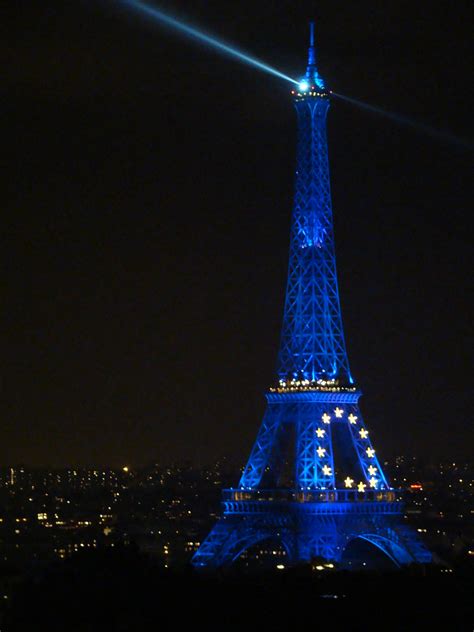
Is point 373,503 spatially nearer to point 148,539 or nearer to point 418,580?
point 418,580

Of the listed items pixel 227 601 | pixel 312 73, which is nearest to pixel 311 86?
pixel 312 73

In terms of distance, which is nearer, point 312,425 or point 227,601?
point 227,601

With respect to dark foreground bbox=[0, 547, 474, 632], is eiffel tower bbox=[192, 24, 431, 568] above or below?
above

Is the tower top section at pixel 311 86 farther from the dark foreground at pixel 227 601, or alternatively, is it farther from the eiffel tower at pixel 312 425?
the dark foreground at pixel 227 601

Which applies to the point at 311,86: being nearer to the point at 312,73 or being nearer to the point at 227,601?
the point at 312,73

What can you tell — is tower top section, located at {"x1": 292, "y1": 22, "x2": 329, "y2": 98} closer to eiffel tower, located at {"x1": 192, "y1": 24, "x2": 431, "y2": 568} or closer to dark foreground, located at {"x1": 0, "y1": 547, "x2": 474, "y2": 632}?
eiffel tower, located at {"x1": 192, "y1": 24, "x2": 431, "y2": 568}

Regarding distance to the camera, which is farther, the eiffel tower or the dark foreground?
the eiffel tower
